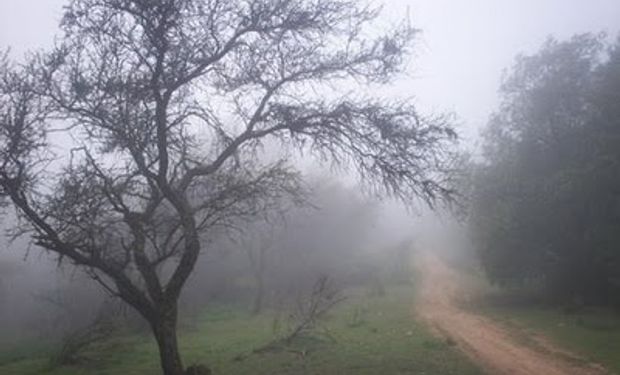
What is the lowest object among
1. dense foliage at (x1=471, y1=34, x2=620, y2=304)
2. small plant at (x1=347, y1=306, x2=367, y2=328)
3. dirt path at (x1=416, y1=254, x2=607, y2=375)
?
dirt path at (x1=416, y1=254, x2=607, y2=375)

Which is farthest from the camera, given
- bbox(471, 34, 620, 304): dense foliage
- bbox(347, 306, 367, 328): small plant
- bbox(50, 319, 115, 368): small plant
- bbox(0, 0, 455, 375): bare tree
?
bbox(471, 34, 620, 304): dense foliage

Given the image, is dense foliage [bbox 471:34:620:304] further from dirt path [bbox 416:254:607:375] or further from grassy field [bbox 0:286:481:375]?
grassy field [bbox 0:286:481:375]

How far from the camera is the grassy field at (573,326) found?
1779cm

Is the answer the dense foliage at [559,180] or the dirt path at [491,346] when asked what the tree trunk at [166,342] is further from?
the dense foliage at [559,180]

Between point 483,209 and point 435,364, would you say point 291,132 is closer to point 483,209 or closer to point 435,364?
point 435,364

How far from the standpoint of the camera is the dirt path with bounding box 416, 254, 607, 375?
1591cm

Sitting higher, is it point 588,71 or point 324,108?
point 588,71

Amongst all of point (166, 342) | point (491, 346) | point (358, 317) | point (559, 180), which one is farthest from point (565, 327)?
point (166, 342)

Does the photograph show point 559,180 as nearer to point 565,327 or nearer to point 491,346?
point 565,327

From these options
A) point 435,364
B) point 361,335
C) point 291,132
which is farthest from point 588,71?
point 291,132

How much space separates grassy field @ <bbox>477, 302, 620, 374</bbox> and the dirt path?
25.3 inches

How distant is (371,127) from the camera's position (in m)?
13.5

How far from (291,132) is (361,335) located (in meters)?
12.5

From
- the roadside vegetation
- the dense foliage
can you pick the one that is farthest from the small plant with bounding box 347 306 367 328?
the dense foliage
